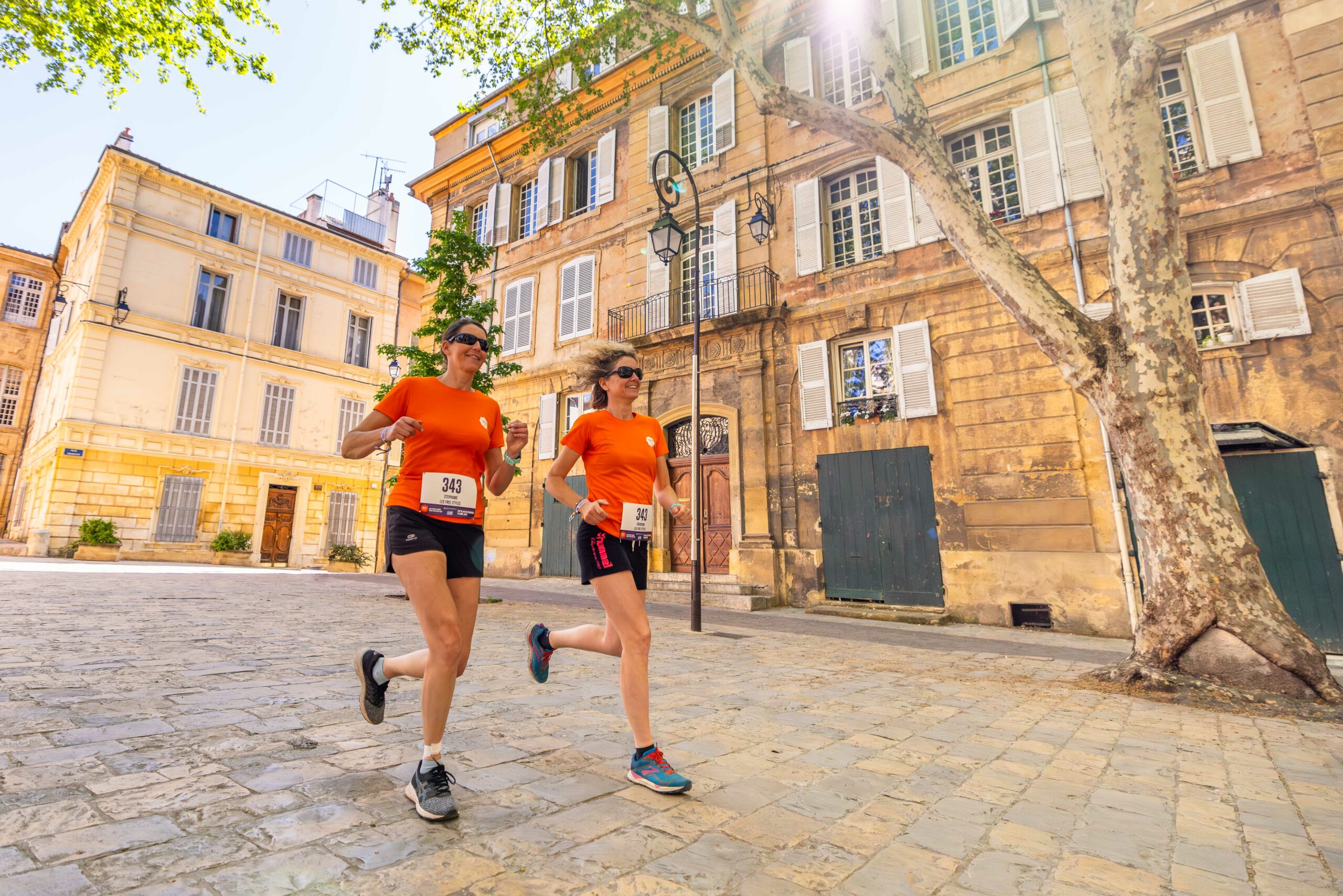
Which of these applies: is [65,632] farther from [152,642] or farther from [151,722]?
[151,722]

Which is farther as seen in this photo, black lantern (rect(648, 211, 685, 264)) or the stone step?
the stone step

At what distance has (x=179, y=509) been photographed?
794 inches

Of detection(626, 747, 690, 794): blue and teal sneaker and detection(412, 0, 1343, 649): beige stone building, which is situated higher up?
detection(412, 0, 1343, 649): beige stone building

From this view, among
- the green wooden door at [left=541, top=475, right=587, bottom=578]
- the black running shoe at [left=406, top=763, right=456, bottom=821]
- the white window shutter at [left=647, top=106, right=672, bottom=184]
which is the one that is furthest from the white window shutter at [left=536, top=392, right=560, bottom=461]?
the black running shoe at [left=406, top=763, right=456, bottom=821]

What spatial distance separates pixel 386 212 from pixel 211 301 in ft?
32.0

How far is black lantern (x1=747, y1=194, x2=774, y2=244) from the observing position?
1301 centimetres

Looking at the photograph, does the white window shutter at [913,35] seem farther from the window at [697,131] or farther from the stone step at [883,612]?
the stone step at [883,612]

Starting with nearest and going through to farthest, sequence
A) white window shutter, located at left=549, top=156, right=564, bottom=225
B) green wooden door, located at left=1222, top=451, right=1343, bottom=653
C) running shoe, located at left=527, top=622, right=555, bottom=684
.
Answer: running shoe, located at left=527, top=622, right=555, bottom=684 < green wooden door, located at left=1222, top=451, right=1343, bottom=653 < white window shutter, located at left=549, top=156, right=564, bottom=225

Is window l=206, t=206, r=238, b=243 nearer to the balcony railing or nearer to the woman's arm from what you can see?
the balcony railing

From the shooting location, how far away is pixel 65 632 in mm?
5254

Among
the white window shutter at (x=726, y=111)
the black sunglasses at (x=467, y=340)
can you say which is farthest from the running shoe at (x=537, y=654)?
the white window shutter at (x=726, y=111)

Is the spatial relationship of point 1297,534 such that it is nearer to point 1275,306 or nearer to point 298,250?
point 1275,306

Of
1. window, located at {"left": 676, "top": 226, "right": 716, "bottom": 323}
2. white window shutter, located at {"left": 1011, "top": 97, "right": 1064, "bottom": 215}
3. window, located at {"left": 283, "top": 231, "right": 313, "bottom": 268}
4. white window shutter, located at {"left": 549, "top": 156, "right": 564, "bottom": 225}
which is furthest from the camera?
window, located at {"left": 283, "top": 231, "right": 313, "bottom": 268}

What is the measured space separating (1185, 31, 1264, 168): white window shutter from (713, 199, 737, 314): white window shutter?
309 inches
